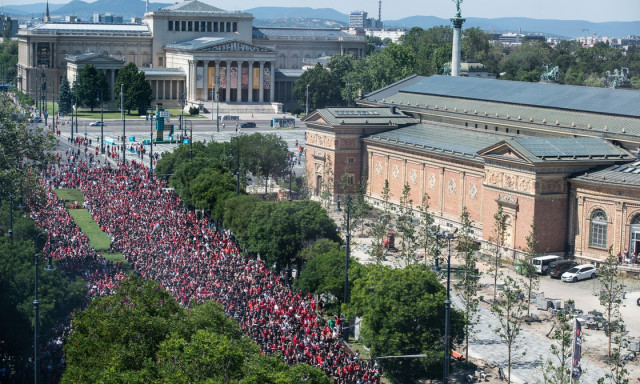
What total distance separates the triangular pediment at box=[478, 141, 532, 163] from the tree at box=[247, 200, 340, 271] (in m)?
13.4

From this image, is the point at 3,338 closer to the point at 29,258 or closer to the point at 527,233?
the point at 29,258

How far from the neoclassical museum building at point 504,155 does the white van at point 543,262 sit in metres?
2.38

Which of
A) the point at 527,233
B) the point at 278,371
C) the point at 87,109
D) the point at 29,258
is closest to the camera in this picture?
the point at 278,371

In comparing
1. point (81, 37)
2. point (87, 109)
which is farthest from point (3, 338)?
point (81, 37)

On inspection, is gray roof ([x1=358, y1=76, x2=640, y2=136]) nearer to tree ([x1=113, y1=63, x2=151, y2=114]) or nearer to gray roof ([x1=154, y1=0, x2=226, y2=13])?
tree ([x1=113, y1=63, x2=151, y2=114])

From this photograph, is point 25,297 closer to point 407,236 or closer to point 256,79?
point 407,236

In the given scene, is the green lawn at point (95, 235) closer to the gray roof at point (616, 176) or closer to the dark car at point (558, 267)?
the dark car at point (558, 267)

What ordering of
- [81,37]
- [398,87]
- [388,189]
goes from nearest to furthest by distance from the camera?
1. [388,189]
2. [398,87]
3. [81,37]

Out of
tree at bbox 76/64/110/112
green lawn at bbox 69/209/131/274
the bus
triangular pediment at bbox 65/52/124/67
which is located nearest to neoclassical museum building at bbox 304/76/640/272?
green lawn at bbox 69/209/131/274

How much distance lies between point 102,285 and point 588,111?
3758cm

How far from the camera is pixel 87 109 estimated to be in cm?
15638

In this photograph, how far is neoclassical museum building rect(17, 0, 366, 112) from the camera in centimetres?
16350

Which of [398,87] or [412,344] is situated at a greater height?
[398,87]

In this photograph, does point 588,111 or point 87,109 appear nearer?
point 588,111
